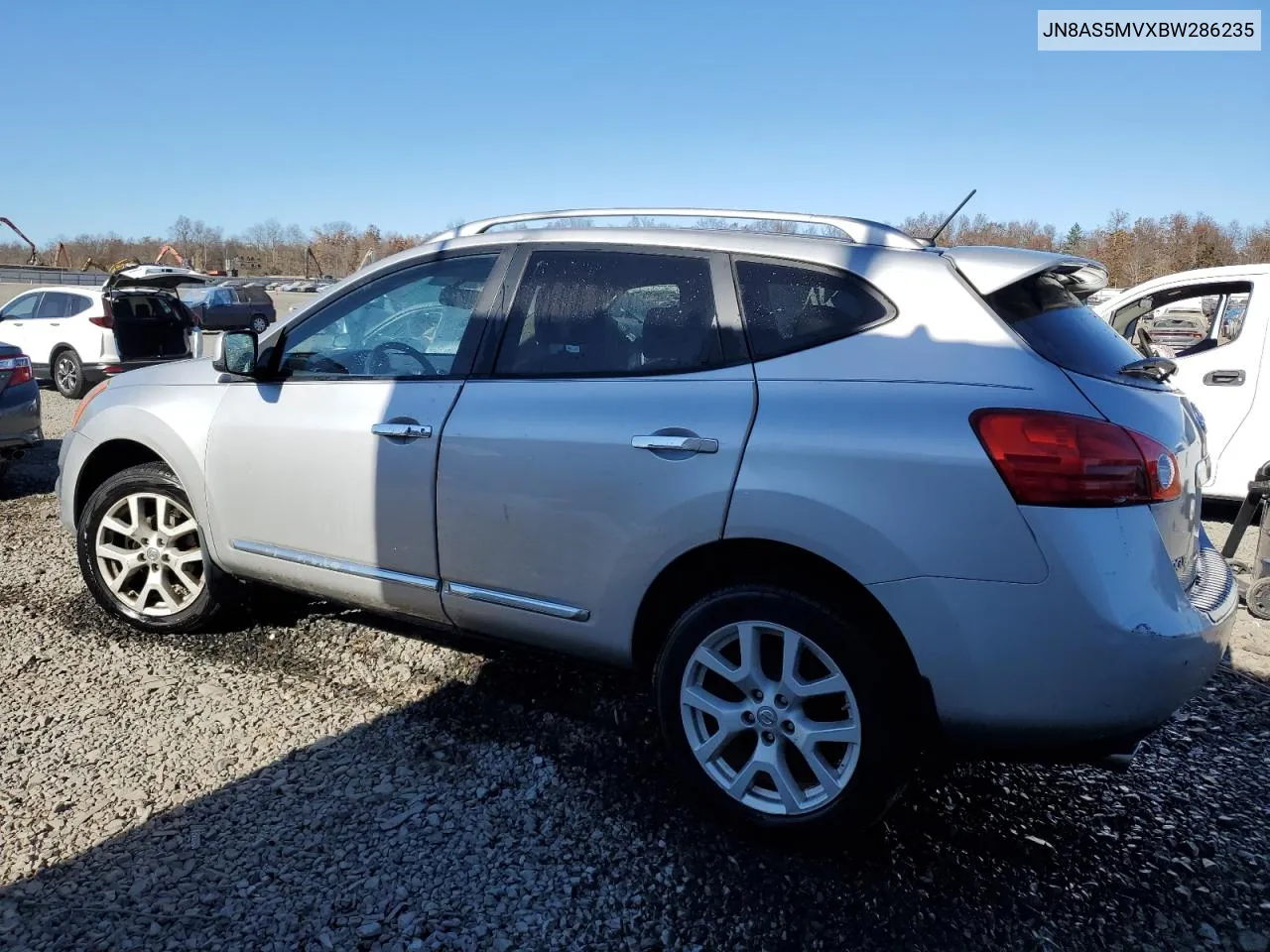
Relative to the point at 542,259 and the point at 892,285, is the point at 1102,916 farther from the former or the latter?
the point at 542,259

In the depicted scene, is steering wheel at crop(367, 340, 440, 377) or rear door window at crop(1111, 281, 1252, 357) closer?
steering wheel at crop(367, 340, 440, 377)

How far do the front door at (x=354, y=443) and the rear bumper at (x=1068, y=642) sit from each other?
1.66 meters

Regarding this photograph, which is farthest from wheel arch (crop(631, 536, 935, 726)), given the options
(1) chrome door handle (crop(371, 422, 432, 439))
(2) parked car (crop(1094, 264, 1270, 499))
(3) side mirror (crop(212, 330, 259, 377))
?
(2) parked car (crop(1094, 264, 1270, 499))

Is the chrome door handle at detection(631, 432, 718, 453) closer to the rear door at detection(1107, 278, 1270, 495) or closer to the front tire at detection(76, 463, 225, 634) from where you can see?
the front tire at detection(76, 463, 225, 634)

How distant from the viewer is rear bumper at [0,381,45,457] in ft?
21.5

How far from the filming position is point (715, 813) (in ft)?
8.84

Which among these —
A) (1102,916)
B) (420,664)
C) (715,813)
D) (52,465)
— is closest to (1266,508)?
(1102,916)

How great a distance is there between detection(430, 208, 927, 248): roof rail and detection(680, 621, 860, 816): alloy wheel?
4.02 feet

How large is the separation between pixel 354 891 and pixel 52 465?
738 centimetres

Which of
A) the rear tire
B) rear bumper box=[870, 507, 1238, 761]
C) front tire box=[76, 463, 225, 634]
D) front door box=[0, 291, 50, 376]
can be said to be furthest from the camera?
front door box=[0, 291, 50, 376]

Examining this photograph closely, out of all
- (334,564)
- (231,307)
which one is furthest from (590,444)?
(231,307)

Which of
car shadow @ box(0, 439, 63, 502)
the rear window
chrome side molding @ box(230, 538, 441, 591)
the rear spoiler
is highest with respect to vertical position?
the rear spoiler

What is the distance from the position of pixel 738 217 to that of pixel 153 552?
9.53 ft

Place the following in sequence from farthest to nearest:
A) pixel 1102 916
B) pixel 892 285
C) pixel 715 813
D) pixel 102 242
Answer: pixel 102 242 < pixel 715 813 < pixel 892 285 < pixel 1102 916
